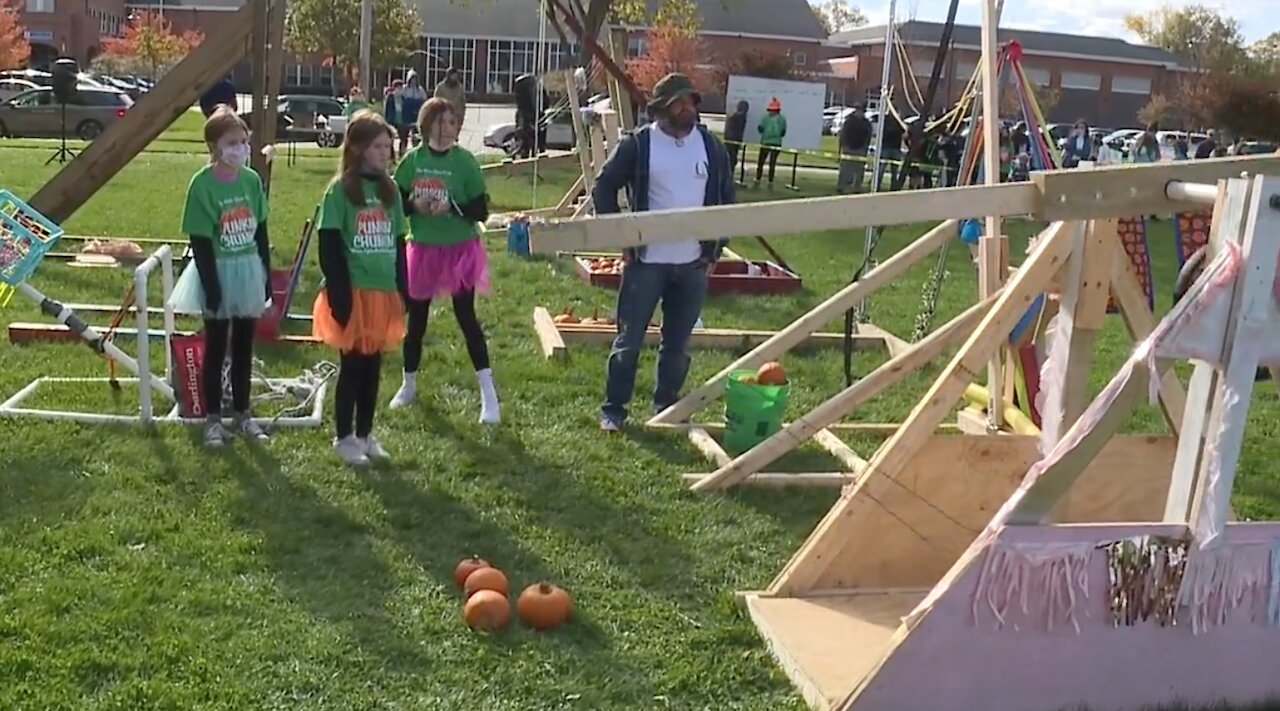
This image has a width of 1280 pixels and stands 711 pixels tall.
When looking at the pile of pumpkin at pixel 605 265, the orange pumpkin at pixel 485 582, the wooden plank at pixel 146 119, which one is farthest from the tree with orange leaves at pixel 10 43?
the orange pumpkin at pixel 485 582

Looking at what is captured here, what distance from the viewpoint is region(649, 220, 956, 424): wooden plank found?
679cm

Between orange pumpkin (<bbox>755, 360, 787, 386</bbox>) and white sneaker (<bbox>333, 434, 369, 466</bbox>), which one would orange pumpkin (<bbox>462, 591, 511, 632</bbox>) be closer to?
white sneaker (<bbox>333, 434, 369, 466</bbox>)

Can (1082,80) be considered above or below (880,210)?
above

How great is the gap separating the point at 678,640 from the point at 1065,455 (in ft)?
5.07

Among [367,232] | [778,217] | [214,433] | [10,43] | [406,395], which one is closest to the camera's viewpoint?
[778,217]

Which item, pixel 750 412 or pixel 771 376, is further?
pixel 771 376

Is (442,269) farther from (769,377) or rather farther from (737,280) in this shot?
(737,280)

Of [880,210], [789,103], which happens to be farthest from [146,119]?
[789,103]

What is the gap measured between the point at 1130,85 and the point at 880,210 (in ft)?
266

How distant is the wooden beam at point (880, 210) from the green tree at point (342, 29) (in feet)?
123

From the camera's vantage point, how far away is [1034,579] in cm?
364

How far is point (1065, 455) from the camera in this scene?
356 centimetres

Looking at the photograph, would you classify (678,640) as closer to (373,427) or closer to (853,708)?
(853,708)

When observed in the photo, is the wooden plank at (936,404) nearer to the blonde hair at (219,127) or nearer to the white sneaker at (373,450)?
the white sneaker at (373,450)
